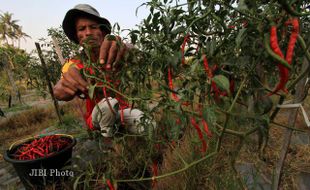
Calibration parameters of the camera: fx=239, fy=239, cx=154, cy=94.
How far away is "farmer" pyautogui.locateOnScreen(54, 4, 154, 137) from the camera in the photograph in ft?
2.64

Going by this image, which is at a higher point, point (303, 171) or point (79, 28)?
point (79, 28)

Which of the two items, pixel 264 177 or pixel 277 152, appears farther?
pixel 277 152

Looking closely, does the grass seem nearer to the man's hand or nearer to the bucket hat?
the man's hand

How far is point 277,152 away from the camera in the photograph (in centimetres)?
141

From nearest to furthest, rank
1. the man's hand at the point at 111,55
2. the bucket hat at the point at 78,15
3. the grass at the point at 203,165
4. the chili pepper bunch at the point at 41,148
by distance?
the man's hand at the point at 111,55 → the grass at the point at 203,165 → the chili pepper bunch at the point at 41,148 → the bucket hat at the point at 78,15

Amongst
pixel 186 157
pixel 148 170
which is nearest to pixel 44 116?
pixel 148 170

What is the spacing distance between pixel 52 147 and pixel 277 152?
142cm

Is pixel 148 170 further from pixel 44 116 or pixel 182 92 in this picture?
pixel 44 116

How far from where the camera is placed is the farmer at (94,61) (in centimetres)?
80

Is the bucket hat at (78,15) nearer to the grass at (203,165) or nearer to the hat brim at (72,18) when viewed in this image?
the hat brim at (72,18)

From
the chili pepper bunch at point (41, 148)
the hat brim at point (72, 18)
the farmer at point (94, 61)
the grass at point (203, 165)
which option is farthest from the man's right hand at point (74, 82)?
the hat brim at point (72, 18)

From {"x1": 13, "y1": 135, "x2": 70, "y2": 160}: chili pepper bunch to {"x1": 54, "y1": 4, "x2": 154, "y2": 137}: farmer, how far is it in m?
0.26

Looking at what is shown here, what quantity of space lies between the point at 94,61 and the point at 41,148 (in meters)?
1.04

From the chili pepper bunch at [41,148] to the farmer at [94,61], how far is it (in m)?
0.26
